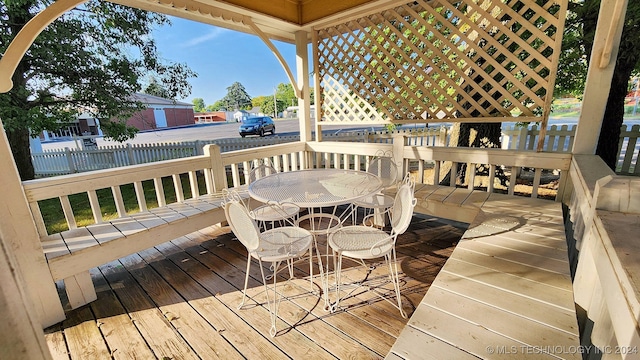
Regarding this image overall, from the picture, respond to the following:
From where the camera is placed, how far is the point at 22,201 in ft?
5.84

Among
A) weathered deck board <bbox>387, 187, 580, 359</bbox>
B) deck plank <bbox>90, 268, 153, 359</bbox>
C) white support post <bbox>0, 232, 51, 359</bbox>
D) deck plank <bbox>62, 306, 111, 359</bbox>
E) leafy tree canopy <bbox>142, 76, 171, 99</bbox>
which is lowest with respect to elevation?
deck plank <bbox>62, 306, 111, 359</bbox>

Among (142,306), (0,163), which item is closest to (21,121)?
(0,163)

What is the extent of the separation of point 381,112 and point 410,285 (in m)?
2.06

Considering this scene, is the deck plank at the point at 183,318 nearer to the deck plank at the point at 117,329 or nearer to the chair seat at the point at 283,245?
the deck plank at the point at 117,329

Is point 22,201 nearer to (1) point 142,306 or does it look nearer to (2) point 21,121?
(1) point 142,306

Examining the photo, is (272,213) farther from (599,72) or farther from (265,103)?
(265,103)

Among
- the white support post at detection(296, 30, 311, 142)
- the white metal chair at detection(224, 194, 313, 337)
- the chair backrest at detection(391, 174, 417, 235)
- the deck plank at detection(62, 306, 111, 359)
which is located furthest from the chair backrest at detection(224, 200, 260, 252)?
the white support post at detection(296, 30, 311, 142)

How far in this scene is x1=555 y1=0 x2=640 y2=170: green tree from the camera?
315 centimetres

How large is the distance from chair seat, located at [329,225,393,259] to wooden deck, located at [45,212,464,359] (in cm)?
45

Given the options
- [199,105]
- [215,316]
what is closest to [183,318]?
[215,316]

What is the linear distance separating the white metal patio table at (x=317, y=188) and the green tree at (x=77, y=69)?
4618 mm

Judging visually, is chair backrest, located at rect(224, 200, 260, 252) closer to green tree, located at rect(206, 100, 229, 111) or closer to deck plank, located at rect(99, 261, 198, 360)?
deck plank, located at rect(99, 261, 198, 360)

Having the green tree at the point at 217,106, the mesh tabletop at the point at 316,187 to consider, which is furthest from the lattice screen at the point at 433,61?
the green tree at the point at 217,106

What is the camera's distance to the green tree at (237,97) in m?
46.3
